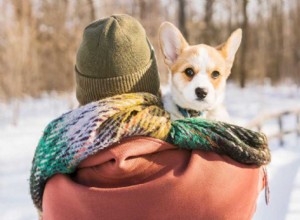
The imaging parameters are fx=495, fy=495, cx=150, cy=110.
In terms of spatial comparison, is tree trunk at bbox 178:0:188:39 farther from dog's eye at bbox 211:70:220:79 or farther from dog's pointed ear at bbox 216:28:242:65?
dog's eye at bbox 211:70:220:79

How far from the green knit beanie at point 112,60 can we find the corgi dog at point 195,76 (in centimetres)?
59

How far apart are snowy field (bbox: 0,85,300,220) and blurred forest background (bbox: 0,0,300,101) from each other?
4.42ft

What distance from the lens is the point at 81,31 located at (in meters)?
19.5

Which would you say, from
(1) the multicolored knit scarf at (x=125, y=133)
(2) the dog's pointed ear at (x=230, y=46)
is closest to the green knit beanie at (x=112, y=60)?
(1) the multicolored knit scarf at (x=125, y=133)

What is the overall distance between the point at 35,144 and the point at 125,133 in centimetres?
1245

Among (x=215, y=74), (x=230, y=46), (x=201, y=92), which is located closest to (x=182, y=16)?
(x=230, y=46)

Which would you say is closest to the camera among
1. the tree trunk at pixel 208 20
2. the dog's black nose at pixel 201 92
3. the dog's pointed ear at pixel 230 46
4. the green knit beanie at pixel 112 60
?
the green knit beanie at pixel 112 60

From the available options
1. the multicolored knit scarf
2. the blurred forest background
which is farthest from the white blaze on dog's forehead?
Answer: the blurred forest background

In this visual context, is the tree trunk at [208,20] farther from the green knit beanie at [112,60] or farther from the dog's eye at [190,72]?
the green knit beanie at [112,60]

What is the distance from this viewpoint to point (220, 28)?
36.4 meters

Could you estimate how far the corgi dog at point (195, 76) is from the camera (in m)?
2.46

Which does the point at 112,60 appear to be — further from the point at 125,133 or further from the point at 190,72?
the point at 190,72

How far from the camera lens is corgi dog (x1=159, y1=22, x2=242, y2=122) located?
246 centimetres

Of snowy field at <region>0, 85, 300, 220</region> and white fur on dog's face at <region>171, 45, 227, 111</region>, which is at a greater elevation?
white fur on dog's face at <region>171, 45, 227, 111</region>
